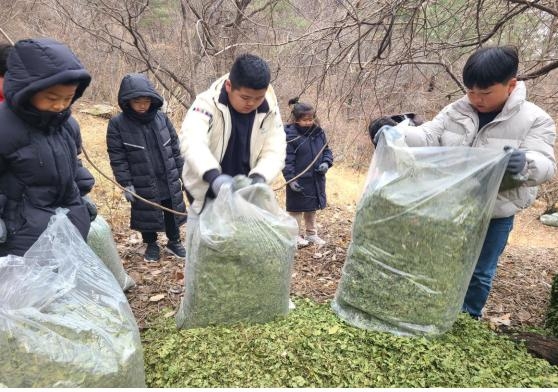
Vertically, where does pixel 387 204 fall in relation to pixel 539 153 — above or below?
below

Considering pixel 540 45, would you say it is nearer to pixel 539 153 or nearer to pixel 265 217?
pixel 539 153

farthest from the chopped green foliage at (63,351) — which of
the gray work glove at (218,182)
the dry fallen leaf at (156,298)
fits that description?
the dry fallen leaf at (156,298)

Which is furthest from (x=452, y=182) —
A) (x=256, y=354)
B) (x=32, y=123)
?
(x=32, y=123)

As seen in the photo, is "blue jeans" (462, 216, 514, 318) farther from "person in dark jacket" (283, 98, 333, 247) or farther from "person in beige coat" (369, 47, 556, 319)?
"person in dark jacket" (283, 98, 333, 247)

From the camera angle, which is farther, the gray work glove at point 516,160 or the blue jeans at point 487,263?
the blue jeans at point 487,263

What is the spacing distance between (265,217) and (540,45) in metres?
3.11

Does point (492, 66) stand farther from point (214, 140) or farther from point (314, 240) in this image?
point (314, 240)

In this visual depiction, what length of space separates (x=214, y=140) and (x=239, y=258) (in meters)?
0.62

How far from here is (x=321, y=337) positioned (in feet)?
6.22

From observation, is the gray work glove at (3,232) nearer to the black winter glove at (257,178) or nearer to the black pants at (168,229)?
the black winter glove at (257,178)

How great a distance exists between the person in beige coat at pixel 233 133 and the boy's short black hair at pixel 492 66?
2.95ft

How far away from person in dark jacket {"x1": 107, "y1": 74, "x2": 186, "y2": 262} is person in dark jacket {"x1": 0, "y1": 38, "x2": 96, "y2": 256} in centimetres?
129

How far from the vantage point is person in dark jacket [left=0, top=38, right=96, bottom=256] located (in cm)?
157

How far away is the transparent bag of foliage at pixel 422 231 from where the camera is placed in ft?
6.11
